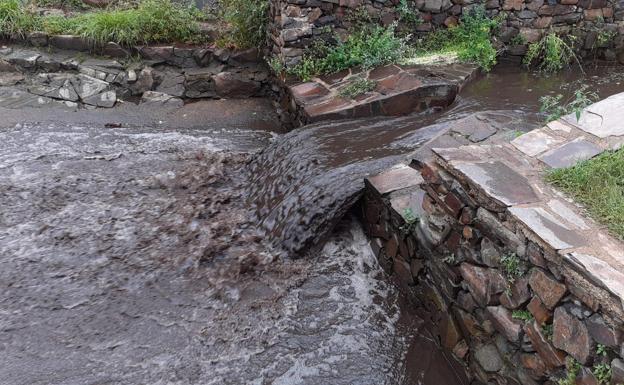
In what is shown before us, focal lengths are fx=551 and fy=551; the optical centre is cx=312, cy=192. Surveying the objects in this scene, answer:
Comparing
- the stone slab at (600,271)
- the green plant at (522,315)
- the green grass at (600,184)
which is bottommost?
the green plant at (522,315)

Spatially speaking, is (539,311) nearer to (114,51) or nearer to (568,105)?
(568,105)

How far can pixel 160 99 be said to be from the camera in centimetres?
670

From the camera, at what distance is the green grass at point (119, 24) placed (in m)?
6.79

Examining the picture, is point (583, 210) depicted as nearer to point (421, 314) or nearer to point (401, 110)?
point (421, 314)

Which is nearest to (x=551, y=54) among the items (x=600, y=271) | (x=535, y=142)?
(x=535, y=142)

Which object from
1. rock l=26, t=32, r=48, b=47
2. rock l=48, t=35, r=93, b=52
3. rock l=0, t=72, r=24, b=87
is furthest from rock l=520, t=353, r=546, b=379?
rock l=26, t=32, r=48, b=47

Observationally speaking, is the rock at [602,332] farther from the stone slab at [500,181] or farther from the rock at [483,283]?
the stone slab at [500,181]

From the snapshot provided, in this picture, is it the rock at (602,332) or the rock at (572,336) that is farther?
the rock at (572,336)

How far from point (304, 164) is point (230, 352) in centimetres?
179

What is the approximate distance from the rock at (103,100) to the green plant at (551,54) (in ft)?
16.1

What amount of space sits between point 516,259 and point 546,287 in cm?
20

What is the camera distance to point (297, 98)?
5586 millimetres

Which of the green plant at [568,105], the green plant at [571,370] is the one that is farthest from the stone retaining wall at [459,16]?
the green plant at [571,370]

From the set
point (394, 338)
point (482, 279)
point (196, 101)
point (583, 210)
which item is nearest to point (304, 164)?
point (394, 338)
